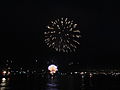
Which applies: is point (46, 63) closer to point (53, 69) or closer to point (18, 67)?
point (18, 67)

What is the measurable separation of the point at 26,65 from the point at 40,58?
9.19 m

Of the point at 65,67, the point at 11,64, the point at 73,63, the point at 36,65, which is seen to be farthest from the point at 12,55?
the point at 73,63

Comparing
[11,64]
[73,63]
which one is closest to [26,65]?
[11,64]

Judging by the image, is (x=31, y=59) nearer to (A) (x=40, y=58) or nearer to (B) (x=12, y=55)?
(A) (x=40, y=58)

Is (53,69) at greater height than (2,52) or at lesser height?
lesser

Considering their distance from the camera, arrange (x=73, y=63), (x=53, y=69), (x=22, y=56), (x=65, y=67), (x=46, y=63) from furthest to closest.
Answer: (x=73, y=63) < (x=65, y=67) < (x=46, y=63) < (x=22, y=56) < (x=53, y=69)

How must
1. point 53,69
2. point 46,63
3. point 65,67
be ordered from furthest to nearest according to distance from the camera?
point 65,67 → point 46,63 → point 53,69

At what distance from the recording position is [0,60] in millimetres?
131375

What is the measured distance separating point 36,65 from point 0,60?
41.2 metres

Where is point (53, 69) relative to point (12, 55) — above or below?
below

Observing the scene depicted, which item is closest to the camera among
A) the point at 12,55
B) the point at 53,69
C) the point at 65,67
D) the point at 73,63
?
the point at 53,69

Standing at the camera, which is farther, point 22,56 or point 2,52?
point 22,56

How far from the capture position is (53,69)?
12825cm

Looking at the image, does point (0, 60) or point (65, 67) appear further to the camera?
point (65, 67)
